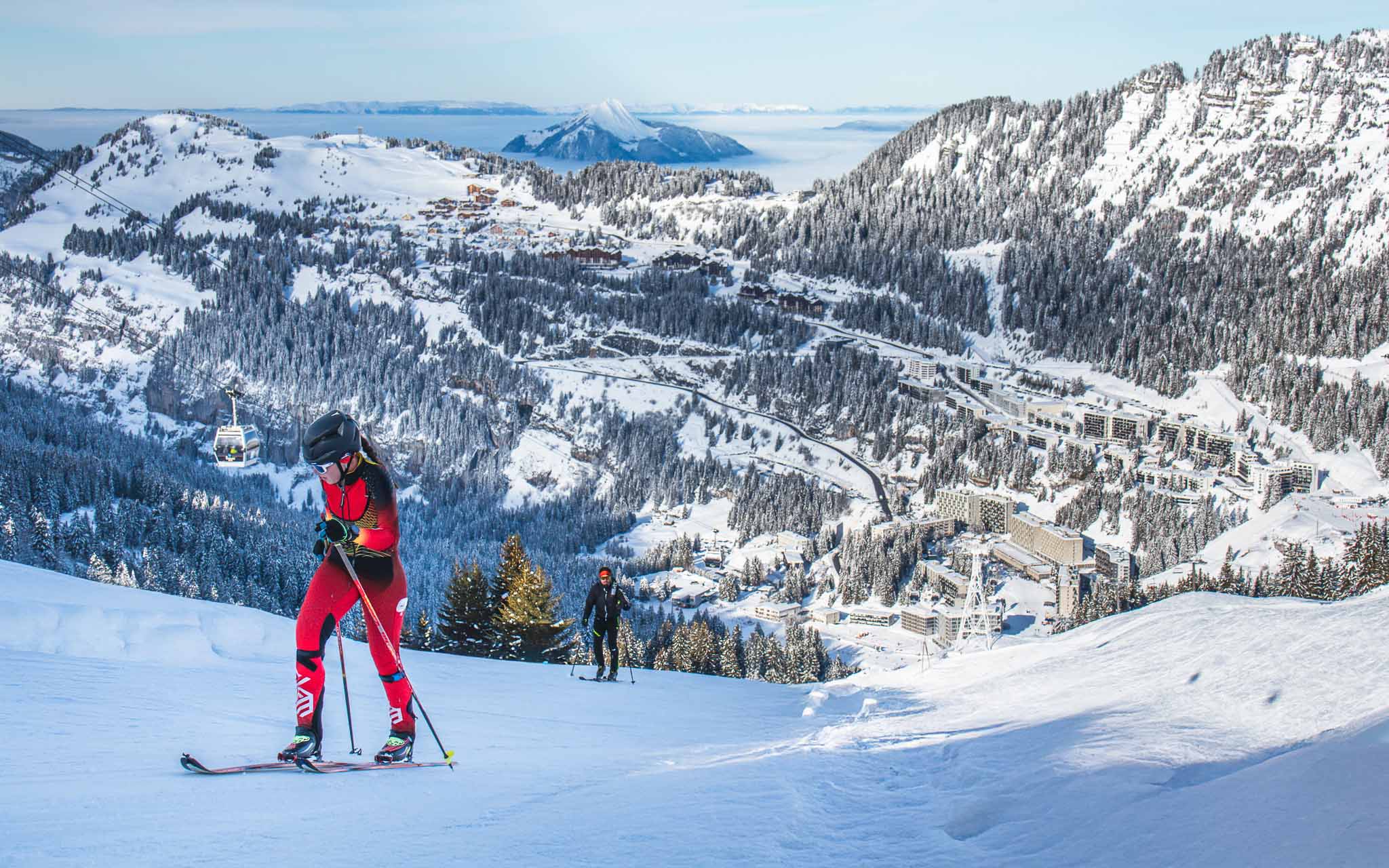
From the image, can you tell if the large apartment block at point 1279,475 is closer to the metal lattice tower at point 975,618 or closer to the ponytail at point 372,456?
the metal lattice tower at point 975,618

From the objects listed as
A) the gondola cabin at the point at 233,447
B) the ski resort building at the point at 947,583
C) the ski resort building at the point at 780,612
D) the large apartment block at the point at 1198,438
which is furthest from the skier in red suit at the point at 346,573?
the large apartment block at the point at 1198,438

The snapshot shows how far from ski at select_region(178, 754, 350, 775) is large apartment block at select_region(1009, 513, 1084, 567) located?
62.0 m

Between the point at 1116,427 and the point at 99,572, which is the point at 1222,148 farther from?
the point at 99,572

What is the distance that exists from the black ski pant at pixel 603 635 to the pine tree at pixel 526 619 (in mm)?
8555

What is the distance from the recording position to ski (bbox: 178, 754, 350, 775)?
7113mm

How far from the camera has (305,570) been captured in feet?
207

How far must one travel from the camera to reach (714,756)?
949cm

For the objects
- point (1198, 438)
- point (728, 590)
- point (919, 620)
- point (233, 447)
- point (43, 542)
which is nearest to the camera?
point (233, 447)

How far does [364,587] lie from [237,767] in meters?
1.69

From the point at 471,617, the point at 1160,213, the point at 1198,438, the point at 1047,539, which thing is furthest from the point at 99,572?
the point at 1160,213

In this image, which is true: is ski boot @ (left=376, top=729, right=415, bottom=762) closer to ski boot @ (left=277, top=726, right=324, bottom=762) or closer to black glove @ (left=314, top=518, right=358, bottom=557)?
ski boot @ (left=277, top=726, right=324, bottom=762)

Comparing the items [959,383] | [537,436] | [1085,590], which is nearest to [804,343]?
[959,383]

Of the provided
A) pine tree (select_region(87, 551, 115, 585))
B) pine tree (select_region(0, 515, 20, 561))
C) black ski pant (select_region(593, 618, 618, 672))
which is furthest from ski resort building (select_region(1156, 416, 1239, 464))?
pine tree (select_region(0, 515, 20, 561))

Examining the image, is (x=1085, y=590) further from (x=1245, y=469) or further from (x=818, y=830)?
(x=818, y=830)
